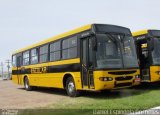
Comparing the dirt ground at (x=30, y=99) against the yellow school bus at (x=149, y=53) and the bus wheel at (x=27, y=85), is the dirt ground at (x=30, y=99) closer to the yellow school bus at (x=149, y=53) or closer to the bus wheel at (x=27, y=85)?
the bus wheel at (x=27, y=85)

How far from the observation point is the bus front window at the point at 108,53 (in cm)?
1206

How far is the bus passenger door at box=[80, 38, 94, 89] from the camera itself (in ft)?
40.9

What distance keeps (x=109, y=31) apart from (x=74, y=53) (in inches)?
73.9

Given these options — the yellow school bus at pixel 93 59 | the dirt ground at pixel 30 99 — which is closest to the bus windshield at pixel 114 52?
the yellow school bus at pixel 93 59

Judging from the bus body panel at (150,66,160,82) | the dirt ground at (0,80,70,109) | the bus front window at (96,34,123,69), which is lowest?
the dirt ground at (0,80,70,109)

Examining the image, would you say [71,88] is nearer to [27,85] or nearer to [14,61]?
[27,85]

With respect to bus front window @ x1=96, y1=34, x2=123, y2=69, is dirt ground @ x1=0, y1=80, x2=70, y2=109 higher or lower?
lower

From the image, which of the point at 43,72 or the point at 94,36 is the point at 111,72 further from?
the point at 43,72

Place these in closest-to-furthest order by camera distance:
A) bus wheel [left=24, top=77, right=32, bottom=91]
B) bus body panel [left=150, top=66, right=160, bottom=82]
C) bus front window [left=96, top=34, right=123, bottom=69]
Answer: bus front window [left=96, top=34, right=123, bottom=69]
bus body panel [left=150, top=66, right=160, bottom=82]
bus wheel [left=24, top=77, right=32, bottom=91]

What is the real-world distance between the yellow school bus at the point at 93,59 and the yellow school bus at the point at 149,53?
1588 mm

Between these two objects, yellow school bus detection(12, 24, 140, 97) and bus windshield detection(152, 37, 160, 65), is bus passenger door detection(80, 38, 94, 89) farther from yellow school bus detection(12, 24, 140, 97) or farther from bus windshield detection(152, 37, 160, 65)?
bus windshield detection(152, 37, 160, 65)

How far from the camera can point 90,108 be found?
983cm

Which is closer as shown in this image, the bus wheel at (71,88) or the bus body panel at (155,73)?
the bus wheel at (71,88)

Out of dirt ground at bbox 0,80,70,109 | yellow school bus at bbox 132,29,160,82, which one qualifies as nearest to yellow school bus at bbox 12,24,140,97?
dirt ground at bbox 0,80,70,109
